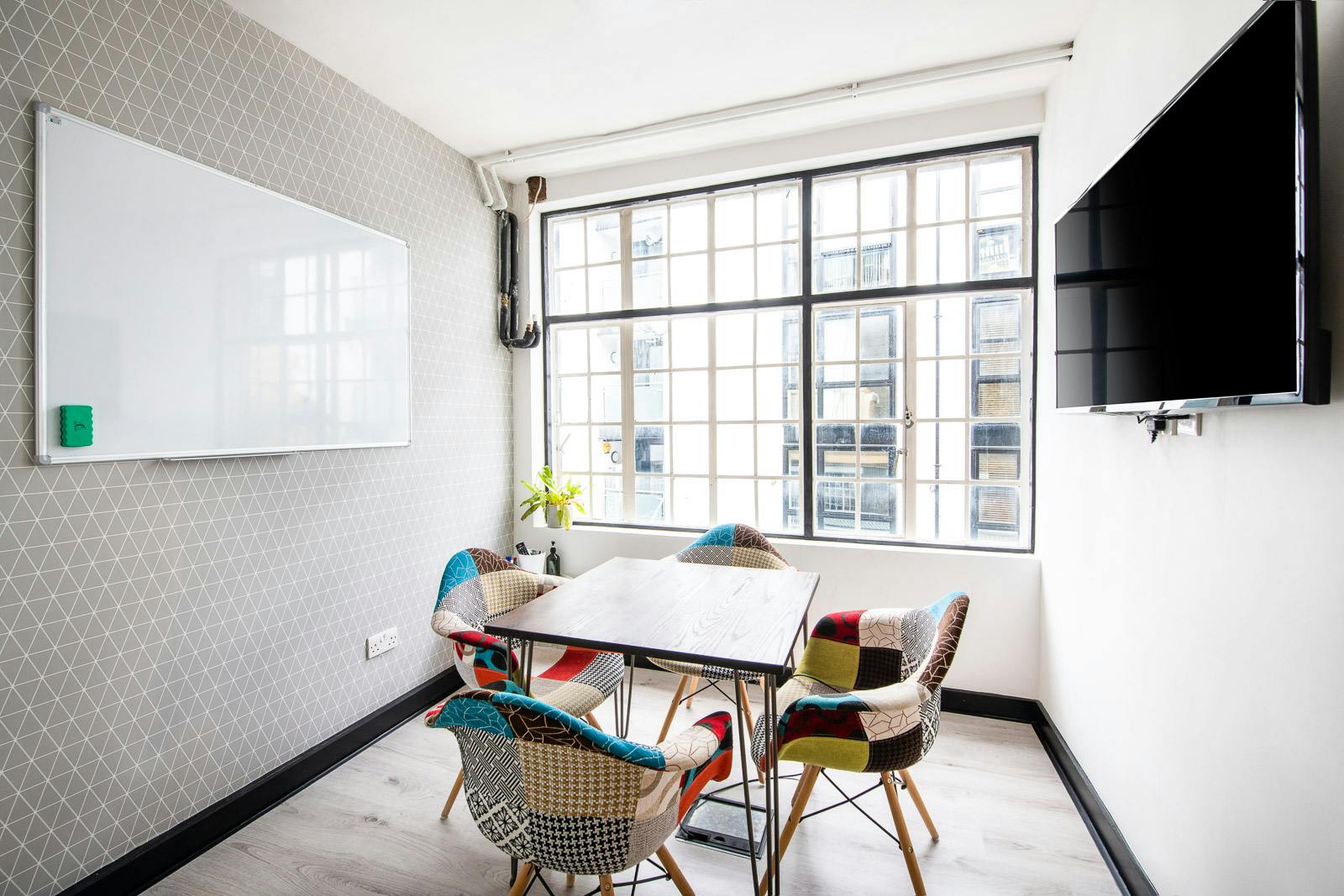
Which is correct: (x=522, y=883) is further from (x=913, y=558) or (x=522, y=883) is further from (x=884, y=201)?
(x=884, y=201)

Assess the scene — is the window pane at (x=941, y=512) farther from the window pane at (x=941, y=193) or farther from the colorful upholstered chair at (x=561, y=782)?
the colorful upholstered chair at (x=561, y=782)

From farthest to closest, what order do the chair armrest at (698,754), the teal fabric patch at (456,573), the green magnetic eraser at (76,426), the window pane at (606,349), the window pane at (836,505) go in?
the window pane at (606,349) → the window pane at (836,505) → the teal fabric patch at (456,573) → the green magnetic eraser at (76,426) → the chair armrest at (698,754)

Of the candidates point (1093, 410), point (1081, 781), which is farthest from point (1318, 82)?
point (1081, 781)

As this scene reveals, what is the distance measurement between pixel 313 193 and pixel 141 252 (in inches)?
31.5

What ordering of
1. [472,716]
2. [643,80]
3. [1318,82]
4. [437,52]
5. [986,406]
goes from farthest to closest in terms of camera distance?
[986,406] → [643,80] → [437,52] → [472,716] → [1318,82]

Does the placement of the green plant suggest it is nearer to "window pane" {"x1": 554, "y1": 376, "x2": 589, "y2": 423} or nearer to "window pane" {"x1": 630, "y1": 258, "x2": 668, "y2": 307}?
"window pane" {"x1": 554, "y1": 376, "x2": 589, "y2": 423}

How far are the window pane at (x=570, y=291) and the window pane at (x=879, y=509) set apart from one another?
83.2 inches

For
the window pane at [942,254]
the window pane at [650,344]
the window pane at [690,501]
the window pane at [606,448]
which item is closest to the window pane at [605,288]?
the window pane at [650,344]

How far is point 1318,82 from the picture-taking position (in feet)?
3.64

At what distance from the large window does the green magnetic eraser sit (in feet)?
7.95

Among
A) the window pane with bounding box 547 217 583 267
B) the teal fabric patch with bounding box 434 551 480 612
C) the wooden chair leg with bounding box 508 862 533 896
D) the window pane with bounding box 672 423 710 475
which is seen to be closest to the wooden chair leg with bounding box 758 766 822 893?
the wooden chair leg with bounding box 508 862 533 896

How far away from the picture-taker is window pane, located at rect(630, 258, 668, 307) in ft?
12.4

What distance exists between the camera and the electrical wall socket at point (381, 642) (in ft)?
9.41

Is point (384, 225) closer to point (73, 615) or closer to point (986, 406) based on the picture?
point (73, 615)
